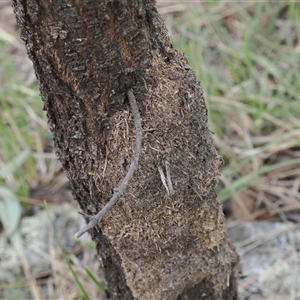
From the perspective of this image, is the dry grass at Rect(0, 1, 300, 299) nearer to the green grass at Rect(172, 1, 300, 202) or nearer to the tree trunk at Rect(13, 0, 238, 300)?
the green grass at Rect(172, 1, 300, 202)

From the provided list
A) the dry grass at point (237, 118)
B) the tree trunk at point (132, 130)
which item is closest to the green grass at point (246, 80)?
the dry grass at point (237, 118)

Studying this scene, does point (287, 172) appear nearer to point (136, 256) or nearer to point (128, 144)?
point (136, 256)

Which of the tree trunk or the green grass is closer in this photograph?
the tree trunk

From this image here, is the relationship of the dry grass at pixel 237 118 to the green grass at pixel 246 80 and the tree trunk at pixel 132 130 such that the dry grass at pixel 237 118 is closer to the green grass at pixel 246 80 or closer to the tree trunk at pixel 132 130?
the green grass at pixel 246 80

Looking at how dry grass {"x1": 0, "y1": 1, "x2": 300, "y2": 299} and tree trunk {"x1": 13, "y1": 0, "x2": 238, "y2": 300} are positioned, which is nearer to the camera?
tree trunk {"x1": 13, "y1": 0, "x2": 238, "y2": 300}

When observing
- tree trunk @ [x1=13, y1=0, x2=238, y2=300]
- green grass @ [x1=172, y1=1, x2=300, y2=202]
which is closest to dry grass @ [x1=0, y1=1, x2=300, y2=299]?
green grass @ [x1=172, y1=1, x2=300, y2=202]

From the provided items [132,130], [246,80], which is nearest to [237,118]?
[246,80]

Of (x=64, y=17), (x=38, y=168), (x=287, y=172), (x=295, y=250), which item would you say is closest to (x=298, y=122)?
(x=287, y=172)

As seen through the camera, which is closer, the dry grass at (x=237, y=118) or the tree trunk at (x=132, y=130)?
the tree trunk at (x=132, y=130)
